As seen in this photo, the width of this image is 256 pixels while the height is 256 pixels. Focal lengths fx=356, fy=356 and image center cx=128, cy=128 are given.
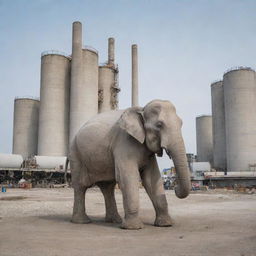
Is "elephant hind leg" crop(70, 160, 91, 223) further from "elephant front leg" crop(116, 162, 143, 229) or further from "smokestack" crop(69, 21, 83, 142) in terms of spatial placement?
"smokestack" crop(69, 21, 83, 142)

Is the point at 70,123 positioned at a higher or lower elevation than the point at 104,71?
lower

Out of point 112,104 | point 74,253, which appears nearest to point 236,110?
point 112,104

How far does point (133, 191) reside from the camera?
29.2 ft

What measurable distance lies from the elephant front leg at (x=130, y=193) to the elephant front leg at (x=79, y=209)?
2.03 meters

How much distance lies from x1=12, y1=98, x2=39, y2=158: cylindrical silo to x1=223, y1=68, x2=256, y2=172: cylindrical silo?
38150 millimetres

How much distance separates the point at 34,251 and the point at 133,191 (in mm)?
3379

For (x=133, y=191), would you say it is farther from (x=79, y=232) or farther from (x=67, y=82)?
(x=67, y=82)

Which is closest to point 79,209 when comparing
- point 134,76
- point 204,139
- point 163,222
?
point 163,222

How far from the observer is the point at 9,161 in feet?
177

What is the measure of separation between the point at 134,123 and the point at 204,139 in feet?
284

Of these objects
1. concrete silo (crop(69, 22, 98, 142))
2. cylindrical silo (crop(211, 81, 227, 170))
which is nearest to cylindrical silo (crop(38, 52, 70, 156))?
concrete silo (crop(69, 22, 98, 142))

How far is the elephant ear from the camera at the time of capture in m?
9.03

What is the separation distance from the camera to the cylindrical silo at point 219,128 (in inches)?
2914

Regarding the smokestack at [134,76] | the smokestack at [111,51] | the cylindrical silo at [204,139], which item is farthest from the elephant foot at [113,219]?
the cylindrical silo at [204,139]
